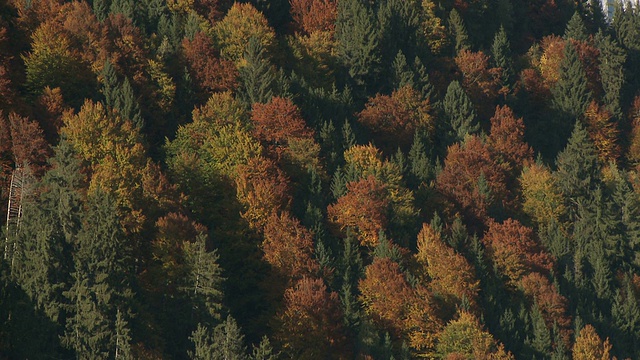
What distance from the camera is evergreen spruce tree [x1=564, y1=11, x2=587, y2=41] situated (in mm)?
159125

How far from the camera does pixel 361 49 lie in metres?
133

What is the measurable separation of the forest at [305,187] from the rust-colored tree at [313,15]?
241 mm

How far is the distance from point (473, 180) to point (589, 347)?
79.2ft

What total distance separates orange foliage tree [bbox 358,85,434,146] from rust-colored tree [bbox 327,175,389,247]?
18.4 meters

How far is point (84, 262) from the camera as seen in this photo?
8162cm

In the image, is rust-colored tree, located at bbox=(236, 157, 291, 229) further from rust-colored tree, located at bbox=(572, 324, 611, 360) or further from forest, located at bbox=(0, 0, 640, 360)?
rust-colored tree, located at bbox=(572, 324, 611, 360)

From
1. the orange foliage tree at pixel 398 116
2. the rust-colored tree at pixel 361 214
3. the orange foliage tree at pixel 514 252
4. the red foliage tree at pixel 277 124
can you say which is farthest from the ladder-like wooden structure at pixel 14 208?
the orange foliage tree at pixel 398 116

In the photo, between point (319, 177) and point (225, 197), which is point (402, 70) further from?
point (225, 197)

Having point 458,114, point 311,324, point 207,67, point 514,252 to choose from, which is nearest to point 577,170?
point 458,114

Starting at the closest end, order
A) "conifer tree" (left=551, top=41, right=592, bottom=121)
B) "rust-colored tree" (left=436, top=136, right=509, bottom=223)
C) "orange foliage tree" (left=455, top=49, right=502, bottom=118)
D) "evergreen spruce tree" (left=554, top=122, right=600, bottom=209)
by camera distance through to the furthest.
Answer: "rust-colored tree" (left=436, top=136, right=509, bottom=223) < "evergreen spruce tree" (left=554, top=122, right=600, bottom=209) < "orange foliage tree" (left=455, top=49, right=502, bottom=118) < "conifer tree" (left=551, top=41, right=592, bottom=121)

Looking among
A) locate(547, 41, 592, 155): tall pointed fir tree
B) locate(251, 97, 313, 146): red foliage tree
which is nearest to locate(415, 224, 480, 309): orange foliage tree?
locate(251, 97, 313, 146): red foliage tree

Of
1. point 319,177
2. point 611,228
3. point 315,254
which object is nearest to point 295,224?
point 315,254

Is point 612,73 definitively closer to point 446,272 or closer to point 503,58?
point 503,58

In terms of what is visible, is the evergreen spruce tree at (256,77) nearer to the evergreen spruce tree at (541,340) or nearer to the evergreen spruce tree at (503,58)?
the evergreen spruce tree at (503,58)
